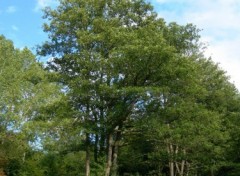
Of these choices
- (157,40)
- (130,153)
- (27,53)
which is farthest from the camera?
(27,53)

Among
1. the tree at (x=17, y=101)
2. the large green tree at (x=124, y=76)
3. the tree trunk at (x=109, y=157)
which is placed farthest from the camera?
the tree at (x=17, y=101)

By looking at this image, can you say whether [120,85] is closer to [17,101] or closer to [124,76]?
[124,76]

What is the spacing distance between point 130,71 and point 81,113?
3.82 meters

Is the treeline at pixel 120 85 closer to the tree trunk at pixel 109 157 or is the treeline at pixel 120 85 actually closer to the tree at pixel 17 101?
the tree trunk at pixel 109 157

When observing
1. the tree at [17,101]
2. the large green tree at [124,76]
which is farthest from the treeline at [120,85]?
the tree at [17,101]

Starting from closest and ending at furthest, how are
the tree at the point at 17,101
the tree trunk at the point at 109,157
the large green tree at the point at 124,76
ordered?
the large green tree at the point at 124,76
the tree trunk at the point at 109,157
the tree at the point at 17,101

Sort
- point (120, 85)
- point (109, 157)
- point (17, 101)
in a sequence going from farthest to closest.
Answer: point (17, 101), point (109, 157), point (120, 85)

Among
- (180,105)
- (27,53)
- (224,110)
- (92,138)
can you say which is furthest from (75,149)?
(27,53)

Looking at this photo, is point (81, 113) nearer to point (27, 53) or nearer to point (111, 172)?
point (111, 172)

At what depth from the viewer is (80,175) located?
2917 cm

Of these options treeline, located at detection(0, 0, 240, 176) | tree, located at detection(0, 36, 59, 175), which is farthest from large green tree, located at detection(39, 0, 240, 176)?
tree, located at detection(0, 36, 59, 175)

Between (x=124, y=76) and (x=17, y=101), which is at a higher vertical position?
(x=17, y=101)

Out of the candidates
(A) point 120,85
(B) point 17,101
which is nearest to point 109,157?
(A) point 120,85

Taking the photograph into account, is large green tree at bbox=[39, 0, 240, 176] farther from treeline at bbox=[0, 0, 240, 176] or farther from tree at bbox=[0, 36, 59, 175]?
tree at bbox=[0, 36, 59, 175]
